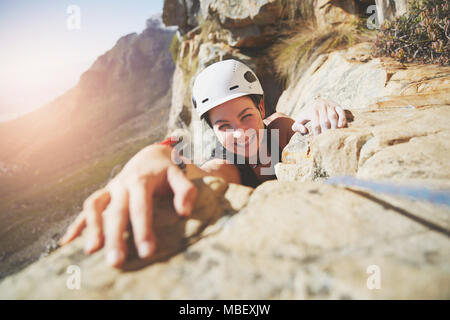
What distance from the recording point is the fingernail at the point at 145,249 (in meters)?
0.97

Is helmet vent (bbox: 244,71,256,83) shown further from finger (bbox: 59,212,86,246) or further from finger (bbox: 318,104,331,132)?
finger (bbox: 59,212,86,246)

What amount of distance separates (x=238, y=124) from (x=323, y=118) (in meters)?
0.98

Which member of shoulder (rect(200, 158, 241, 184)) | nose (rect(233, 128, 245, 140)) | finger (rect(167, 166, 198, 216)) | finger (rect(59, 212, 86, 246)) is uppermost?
nose (rect(233, 128, 245, 140))

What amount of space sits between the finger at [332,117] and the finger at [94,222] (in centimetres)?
217

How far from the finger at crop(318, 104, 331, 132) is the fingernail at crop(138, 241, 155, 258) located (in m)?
1.97

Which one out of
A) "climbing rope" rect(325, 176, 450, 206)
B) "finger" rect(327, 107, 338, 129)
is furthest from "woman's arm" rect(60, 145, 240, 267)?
"finger" rect(327, 107, 338, 129)

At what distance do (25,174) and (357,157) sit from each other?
27.0 meters

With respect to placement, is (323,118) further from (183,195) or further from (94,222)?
(94,222)

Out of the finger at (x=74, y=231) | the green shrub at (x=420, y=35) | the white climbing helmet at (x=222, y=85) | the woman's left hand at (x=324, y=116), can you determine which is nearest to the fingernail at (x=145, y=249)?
the finger at (x=74, y=231)

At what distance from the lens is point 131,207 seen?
110 cm

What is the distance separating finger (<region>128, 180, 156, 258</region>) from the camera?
99 cm

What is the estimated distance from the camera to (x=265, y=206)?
118 centimetres

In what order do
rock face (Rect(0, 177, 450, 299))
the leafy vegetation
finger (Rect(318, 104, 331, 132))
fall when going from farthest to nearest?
the leafy vegetation
finger (Rect(318, 104, 331, 132))
rock face (Rect(0, 177, 450, 299))

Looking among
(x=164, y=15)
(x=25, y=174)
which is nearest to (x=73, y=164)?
(x=25, y=174)
